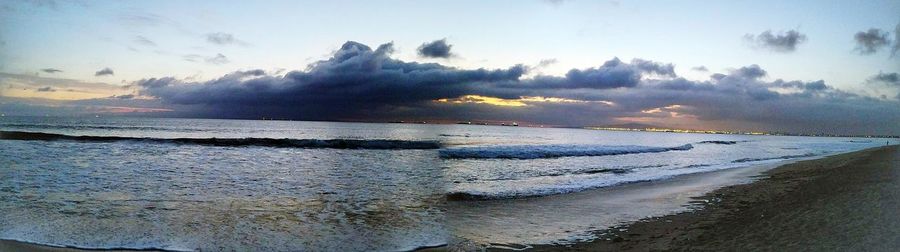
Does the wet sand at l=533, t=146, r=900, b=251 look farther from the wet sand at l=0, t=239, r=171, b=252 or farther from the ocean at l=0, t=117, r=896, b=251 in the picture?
the wet sand at l=0, t=239, r=171, b=252

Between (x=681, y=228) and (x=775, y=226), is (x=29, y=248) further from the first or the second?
(x=775, y=226)

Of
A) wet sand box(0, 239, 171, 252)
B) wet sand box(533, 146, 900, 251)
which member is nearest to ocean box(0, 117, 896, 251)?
wet sand box(0, 239, 171, 252)

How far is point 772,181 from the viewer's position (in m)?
14.8

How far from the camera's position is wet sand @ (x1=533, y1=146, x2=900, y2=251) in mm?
6102

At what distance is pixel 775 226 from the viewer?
7.24 metres

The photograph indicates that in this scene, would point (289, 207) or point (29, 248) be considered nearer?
point (29, 248)

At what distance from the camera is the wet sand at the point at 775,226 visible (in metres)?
6.10

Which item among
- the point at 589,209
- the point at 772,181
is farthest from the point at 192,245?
the point at 772,181

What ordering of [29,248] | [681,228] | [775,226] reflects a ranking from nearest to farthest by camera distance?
[29,248]
[775,226]
[681,228]

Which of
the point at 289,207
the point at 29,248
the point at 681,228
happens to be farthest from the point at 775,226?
the point at 29,248

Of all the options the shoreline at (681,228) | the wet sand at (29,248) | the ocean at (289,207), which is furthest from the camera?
the ocean at (289,207)

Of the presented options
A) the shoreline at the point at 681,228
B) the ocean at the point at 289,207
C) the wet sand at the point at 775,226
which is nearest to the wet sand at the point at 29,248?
the shoreline at the point at 681,228

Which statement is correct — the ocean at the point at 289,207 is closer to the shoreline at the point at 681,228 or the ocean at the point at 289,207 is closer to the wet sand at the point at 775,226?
the shoreline at the point at 681,228

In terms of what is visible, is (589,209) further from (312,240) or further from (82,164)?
(82,164)
